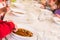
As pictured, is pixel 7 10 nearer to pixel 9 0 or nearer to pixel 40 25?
pixel 9 0

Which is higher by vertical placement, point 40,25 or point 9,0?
point 9,0

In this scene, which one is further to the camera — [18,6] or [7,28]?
[18,6]

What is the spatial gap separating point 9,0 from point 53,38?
1.75ft

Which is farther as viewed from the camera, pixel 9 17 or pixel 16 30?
pixel 9 17

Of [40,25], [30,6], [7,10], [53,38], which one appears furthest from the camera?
[30,6]

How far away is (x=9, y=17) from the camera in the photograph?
1.09m

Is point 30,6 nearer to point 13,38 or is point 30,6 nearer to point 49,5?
point 49,5

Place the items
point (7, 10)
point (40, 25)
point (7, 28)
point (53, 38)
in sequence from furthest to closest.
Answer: point (7, 10) < point (40, 25) < point (53, 38) < point (7, 28)

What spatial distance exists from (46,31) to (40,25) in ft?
0.28

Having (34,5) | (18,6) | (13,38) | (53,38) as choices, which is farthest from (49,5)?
(13,38)

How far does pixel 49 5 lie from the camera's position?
4.50 feet

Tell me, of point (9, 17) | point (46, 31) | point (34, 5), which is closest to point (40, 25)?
point (46, 31)

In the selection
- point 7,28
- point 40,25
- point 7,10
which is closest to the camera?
point 7,28

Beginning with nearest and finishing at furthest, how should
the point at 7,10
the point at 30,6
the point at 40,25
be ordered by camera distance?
1. the point at 40,25
2. the point at 7,10
3. the point at 30,6
